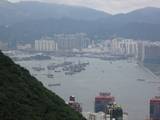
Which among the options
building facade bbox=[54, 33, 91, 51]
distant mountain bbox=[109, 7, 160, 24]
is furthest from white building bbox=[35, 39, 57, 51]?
distant mountain bbox=[109, 7, 160, 24]

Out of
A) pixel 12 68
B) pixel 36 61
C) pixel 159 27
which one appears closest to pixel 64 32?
pixel 159 27

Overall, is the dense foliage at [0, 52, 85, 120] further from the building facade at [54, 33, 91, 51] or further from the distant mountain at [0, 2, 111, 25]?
the distant mountain at [0, 2, 111, 25]

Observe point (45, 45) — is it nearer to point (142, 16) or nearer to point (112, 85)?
point (112, 85)

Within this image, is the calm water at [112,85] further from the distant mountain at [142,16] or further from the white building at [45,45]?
the distant mountain at [142,16]

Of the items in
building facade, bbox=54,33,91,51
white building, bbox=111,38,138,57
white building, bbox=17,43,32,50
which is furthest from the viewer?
building facade, bbox=54,33,91,51

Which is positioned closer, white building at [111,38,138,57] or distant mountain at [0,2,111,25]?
white building at [111,38,138,57]

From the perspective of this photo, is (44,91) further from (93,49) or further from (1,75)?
(93,49)
